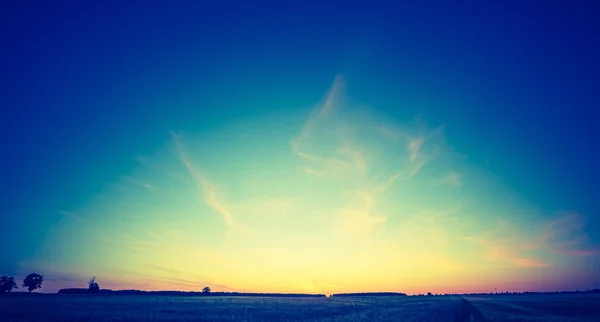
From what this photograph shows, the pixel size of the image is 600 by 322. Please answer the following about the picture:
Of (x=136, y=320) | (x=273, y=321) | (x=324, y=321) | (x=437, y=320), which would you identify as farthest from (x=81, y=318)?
(x=437, y=320)

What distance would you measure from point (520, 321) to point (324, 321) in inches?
741

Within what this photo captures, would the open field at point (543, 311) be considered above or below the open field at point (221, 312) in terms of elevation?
below

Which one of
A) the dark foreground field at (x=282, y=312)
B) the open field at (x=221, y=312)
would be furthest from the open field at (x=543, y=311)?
the open field at (x=221, y=312)

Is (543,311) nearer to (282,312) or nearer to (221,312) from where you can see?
(282,312)

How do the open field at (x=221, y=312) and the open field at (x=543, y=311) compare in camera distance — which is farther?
the open field at (x=543, y=311)

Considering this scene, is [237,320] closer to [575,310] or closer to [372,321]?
[372,321]

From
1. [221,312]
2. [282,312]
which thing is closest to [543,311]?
[282,312]

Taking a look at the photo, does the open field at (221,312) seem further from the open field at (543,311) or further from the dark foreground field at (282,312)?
the open field at (543,311)

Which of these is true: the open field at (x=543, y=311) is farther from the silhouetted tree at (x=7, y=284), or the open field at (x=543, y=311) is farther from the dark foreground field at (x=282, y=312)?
the silhouetted tree at (x=7, y=284)

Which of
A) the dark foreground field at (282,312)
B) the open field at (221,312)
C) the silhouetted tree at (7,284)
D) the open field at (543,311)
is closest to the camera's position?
the open field at (221,312)

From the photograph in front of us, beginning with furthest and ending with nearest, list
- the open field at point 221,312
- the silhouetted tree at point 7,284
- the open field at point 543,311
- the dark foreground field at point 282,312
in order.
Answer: the silhouetted tree at point 7,284 → the open field at point 543,311 → the dark foreground field at point 282,312 → the open field at point 221,312

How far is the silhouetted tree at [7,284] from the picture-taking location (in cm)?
12467

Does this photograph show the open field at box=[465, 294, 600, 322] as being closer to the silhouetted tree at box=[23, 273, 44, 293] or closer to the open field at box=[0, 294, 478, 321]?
the open field at box=[0, 294, 478, 321]

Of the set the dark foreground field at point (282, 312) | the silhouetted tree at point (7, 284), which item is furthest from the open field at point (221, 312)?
the silhouetted tree at point (7, 284)
